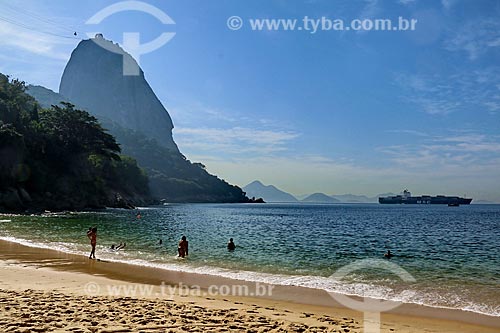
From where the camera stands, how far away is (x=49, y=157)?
→ 90.1m

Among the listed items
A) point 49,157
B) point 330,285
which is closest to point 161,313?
point 330,285

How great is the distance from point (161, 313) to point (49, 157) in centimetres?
9049

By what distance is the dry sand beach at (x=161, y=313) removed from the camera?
A: 9305 millimetres

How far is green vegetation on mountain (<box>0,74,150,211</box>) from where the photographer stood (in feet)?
237

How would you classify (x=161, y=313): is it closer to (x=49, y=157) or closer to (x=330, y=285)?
(x=330, y=285)

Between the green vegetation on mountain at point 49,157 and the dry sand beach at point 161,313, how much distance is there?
62.5m

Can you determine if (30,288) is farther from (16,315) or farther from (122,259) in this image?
(122,259)

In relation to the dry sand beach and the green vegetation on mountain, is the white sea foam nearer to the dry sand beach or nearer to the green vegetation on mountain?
the dry sand beach

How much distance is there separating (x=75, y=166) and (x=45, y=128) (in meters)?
10.8

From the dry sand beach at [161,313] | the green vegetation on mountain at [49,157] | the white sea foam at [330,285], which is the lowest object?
the white sea foam at [330,285]

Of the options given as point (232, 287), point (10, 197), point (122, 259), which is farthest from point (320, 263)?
point (10, 197)

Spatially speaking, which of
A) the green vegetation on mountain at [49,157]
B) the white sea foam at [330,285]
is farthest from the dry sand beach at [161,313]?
the green vegetation on mountain at [49,157]

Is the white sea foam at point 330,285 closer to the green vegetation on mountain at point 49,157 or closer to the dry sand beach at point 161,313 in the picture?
the dry sand beach at point 161,313

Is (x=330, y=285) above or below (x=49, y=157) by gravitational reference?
below
